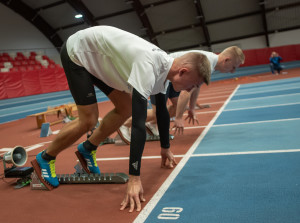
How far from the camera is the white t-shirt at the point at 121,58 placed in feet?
7.39

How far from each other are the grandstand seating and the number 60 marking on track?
64.0ft

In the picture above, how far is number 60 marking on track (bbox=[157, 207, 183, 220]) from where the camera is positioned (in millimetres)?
2123

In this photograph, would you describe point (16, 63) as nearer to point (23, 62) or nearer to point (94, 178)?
point (23, 62)

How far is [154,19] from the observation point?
84.3 ft

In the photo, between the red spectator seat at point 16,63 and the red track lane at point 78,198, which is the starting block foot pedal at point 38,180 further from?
the red spectator seat at point 16,63

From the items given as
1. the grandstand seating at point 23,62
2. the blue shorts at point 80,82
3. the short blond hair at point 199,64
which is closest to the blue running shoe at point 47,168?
the blue shorts at point 80,82

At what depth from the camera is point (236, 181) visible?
→ 2.63m

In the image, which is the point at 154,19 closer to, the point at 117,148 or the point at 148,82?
the point at 117,148

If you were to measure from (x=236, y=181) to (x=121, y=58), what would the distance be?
1554 mm

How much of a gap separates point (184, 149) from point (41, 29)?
27984 mm

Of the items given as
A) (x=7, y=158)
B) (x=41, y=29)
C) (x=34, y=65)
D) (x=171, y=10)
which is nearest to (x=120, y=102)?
(x=7, y=158)

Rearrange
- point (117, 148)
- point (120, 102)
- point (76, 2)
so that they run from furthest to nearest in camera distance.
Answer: point (76, 2)
point (117, 148)
point (120, 102)

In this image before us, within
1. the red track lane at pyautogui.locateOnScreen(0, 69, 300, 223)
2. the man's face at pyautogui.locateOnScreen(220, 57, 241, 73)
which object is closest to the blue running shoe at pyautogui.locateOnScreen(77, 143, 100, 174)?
the red track lane at pyautogui.locateOnScreen(0, 69, 300, 223)

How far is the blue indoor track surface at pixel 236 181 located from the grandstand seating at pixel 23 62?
18.7 m
